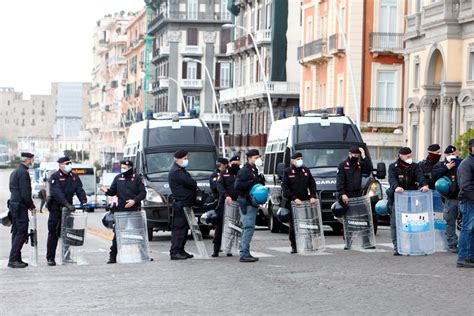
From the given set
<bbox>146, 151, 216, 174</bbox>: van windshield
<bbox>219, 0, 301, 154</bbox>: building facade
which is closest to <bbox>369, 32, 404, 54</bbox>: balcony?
<bbox>219, 0, 301, 154</bbox>: building facade

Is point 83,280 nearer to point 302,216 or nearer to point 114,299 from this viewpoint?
point 114,299

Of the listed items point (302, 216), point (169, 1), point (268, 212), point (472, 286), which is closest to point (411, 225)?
point (302, 216)

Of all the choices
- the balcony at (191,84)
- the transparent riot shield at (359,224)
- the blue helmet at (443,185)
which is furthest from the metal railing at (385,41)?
the balcony at (191,84)

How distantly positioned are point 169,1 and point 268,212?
86.5m

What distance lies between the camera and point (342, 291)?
1695 cm

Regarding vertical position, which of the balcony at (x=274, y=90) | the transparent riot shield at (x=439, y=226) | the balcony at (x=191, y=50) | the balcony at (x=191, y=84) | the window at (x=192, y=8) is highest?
the window at (x=192, y=8)

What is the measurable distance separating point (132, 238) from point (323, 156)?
1013 cm

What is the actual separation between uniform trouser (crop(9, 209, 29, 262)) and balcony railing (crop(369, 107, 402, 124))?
4019 centimetres

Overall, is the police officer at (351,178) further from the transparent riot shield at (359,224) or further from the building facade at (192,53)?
the building facade at (192,53)

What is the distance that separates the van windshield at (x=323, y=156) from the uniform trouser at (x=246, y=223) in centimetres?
910

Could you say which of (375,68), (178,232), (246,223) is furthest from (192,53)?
(246,223)

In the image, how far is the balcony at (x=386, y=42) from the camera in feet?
199

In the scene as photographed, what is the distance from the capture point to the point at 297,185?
23812mm

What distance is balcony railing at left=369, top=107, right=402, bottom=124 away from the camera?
201 ft
